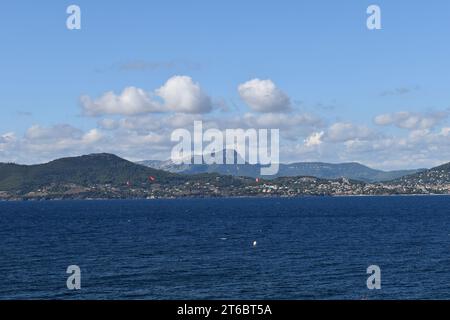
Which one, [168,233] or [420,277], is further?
[168,233]

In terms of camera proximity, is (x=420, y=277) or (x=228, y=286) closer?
(x=228, y=286)

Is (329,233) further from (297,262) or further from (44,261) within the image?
(44,261)

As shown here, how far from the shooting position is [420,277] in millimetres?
97875

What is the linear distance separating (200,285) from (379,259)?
159 feet

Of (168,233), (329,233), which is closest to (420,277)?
(329,233)

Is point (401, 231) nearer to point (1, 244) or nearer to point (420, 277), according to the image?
point (420, 277)

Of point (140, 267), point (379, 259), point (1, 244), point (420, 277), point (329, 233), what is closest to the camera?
point (420, 277)

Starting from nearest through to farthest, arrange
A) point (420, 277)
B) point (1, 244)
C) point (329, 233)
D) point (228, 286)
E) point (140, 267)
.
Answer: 1. point (228, 286)
2. point (420, 277)
3. point (140, 267)
4. point (1, 244)
5. point (329, 233)

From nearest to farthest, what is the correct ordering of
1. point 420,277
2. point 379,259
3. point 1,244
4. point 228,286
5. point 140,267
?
point 228,286 < point 420,277 < point 140,267 < point 379,259 < point 1,244
